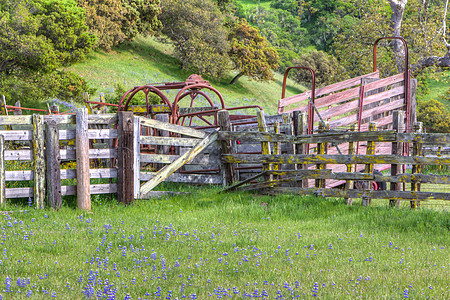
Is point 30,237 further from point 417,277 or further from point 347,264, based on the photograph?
point 417,277

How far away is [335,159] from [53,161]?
5.30 m

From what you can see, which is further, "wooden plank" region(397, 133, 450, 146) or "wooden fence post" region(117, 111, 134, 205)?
"wooden fence post" region(117, 111, 134, 205)

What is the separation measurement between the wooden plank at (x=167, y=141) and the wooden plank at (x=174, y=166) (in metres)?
0.21

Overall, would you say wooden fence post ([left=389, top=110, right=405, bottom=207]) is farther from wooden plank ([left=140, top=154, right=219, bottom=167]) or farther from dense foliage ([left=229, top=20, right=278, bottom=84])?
dense foliage ([left=229, top=20, right=278, bottom=84])

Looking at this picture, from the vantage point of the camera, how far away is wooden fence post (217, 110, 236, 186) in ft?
33.2

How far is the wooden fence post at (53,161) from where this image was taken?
814 cm

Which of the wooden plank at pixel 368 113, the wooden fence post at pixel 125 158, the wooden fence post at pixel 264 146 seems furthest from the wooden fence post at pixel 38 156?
the wooden plank at pixel 368 113

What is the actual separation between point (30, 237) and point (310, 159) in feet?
17.4

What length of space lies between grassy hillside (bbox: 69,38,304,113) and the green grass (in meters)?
22.8

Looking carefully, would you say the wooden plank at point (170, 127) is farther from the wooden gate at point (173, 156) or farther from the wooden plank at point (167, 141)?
the wooden plank at point (167, 141)

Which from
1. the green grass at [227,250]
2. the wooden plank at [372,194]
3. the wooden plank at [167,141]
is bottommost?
the green grass at [227,250]

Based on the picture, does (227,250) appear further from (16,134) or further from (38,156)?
(16,134)

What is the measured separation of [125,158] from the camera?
876cm

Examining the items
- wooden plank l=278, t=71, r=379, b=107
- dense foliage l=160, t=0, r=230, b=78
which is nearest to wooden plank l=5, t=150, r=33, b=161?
wooden plank l=278, t=71, r=379, b=107
